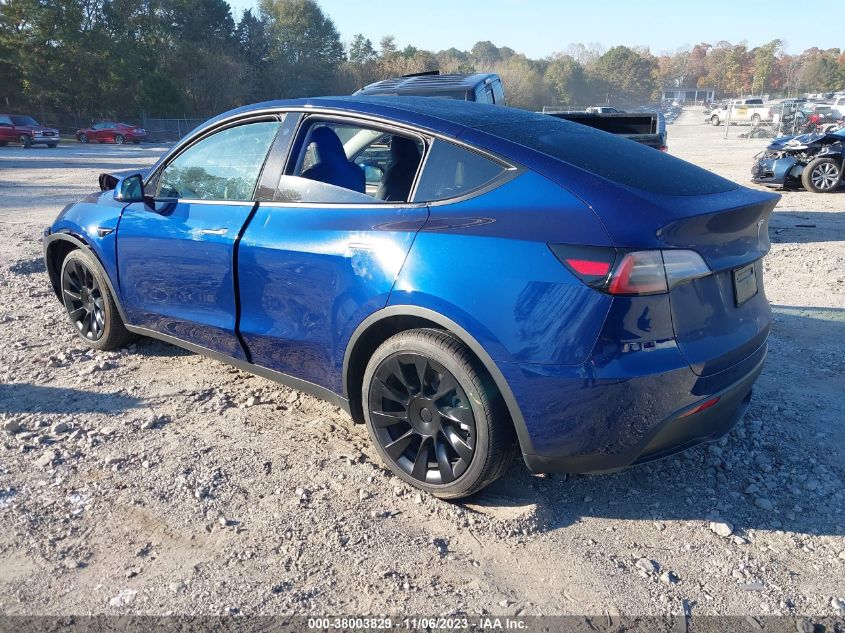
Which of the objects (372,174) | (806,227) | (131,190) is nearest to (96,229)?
(131,190)

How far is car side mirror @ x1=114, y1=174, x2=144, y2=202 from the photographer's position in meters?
4.07

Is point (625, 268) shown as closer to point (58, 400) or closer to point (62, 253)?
point (58, 400)

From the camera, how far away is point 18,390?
4117 millimetres

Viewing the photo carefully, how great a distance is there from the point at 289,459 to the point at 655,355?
6.15 feet

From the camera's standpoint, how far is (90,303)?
4707mm

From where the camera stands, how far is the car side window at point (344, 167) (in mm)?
3148

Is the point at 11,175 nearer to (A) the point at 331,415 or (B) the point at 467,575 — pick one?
(A) the point at 331,415

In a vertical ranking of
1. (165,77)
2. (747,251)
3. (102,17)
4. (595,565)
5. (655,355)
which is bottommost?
(595,565)

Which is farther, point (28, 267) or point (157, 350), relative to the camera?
point (28, 267)

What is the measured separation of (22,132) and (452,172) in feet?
118

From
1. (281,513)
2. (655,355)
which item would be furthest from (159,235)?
(655,355)

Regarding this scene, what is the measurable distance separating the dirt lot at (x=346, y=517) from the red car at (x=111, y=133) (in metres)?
38.0

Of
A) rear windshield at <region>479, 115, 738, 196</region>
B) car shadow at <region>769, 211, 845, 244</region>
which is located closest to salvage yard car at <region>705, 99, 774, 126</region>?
car shadow at <region>769, 211, 845, 244</region>

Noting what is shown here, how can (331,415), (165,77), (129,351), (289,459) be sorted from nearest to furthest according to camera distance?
(289,459), (331,415), (129,351), (165,77)
